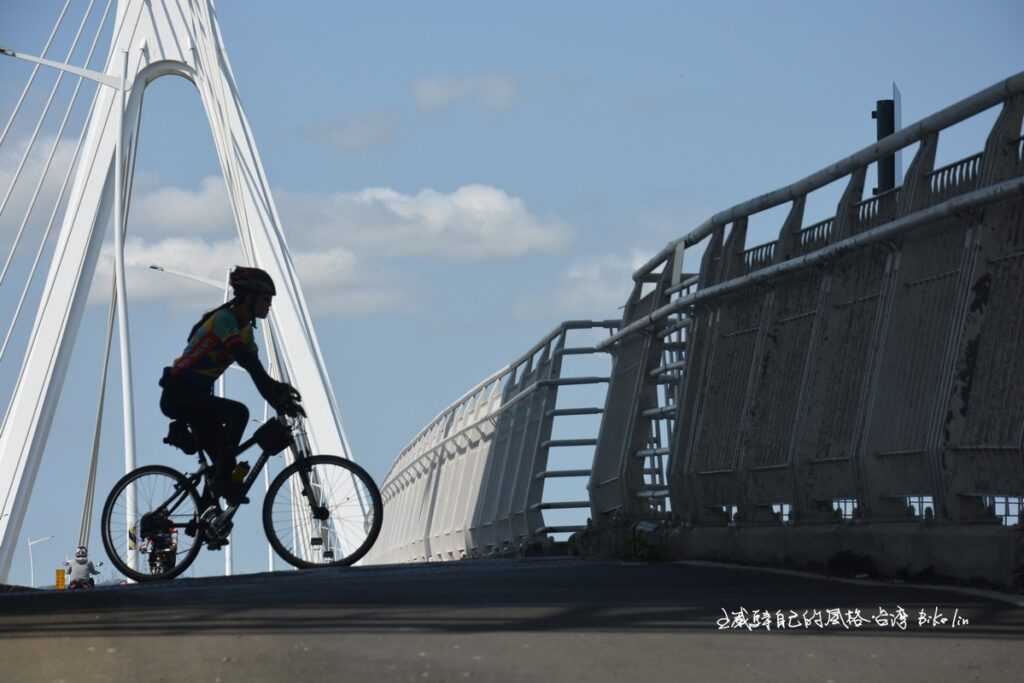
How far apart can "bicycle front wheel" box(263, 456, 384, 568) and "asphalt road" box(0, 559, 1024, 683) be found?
8.96 ft

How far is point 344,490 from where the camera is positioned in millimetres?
11312

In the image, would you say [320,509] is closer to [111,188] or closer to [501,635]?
[501,635]

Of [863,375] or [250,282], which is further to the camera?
[250,282]

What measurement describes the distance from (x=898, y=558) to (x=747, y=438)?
2.52 m

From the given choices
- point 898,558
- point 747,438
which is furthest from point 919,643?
point 747,438

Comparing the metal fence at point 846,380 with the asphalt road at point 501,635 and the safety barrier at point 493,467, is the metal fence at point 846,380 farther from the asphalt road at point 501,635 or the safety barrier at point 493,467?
the safety barrier at point 493,467

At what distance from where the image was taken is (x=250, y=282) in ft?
35.4

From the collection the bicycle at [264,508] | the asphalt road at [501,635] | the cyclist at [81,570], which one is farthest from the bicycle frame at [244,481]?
the cyclist at [81,570]

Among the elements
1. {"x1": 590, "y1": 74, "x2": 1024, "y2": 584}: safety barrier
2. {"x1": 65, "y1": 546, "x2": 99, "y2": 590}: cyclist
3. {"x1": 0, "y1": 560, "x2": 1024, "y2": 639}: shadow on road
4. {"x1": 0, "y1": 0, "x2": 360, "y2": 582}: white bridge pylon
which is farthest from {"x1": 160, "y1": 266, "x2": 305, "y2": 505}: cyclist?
{"x1": 0, "y1": 0, "x2": 360, "y2": 582}: white bridge pylon

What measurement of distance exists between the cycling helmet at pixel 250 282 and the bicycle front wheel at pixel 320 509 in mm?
991

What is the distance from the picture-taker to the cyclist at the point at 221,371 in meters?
10.7

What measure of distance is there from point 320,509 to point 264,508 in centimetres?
30

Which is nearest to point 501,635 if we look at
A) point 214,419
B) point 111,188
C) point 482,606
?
point 482,606

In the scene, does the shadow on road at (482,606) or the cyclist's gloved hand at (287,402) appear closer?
the shadow on road at (482,606)
